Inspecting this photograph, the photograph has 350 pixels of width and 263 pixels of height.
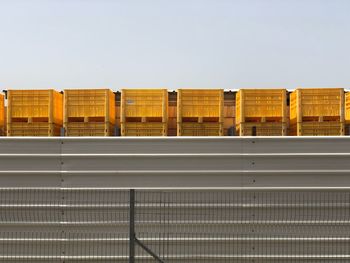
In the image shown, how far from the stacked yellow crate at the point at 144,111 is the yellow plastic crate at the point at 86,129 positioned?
265mm

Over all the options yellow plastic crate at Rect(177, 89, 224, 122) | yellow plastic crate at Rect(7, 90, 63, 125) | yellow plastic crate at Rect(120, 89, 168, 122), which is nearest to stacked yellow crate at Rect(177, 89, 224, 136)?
yellow plastic crate at Rect(177, 89, 224, 122)

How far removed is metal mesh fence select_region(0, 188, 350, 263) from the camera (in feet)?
16.1

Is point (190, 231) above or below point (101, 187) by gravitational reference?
below

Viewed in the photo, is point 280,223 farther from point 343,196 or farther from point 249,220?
point 343,196

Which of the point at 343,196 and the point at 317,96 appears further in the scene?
the point at 317,96

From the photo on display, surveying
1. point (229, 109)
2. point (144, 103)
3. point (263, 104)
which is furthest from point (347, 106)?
point (144, 103)

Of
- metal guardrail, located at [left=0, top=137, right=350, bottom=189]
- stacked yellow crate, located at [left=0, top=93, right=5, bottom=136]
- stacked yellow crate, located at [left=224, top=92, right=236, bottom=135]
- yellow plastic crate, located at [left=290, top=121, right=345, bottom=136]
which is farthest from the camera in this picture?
stacked yellow crate, located at [left=224, top=92, right=236, bottom=135]

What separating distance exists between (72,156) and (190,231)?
170cm

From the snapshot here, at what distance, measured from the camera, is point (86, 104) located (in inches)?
213

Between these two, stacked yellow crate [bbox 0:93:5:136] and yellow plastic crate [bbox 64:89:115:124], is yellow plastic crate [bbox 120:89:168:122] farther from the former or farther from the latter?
stacked yellow crate [bbox 0:93:5:136]

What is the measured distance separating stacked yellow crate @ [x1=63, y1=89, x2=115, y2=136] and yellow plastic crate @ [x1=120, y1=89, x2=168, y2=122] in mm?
229

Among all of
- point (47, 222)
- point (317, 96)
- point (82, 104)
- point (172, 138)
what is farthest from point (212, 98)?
point (47, 222)

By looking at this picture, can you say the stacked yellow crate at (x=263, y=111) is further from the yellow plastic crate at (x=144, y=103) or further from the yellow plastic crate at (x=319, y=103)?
the yellow plastic crate at (x=144, y=103)

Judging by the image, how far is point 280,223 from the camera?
16.2 feet
